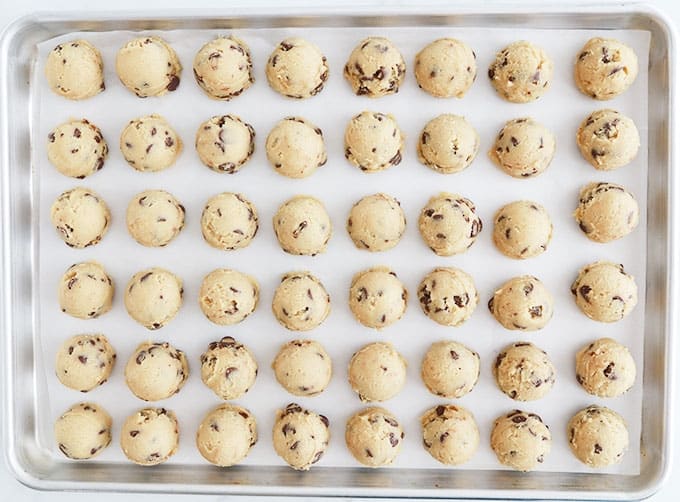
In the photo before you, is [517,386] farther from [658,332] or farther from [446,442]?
[658,332]

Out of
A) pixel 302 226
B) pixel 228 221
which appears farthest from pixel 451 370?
pixel 228 221

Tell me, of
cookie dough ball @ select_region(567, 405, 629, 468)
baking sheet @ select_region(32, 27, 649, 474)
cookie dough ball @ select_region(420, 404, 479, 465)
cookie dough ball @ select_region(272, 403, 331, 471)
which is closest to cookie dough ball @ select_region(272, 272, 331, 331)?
baking sheet @ select_region(32, 27, 649, 474)

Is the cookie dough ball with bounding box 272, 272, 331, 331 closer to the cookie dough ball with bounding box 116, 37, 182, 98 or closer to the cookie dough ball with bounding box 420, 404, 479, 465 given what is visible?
the cookie dough ball with bounding box 420, 404, 479, 465

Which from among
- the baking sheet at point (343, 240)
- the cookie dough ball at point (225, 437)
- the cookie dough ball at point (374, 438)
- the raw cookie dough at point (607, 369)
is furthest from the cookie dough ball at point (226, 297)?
the raw cookie dough at point (607, 369)

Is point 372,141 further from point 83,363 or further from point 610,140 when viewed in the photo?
point 83,363

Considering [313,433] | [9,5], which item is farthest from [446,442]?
[9,5]

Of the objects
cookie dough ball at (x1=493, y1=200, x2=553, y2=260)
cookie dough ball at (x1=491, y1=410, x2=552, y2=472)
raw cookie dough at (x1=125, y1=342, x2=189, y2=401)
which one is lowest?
cookie dough ball at (x1=491, y1=410, x2=552, y2=472)

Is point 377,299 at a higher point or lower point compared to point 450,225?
lower
